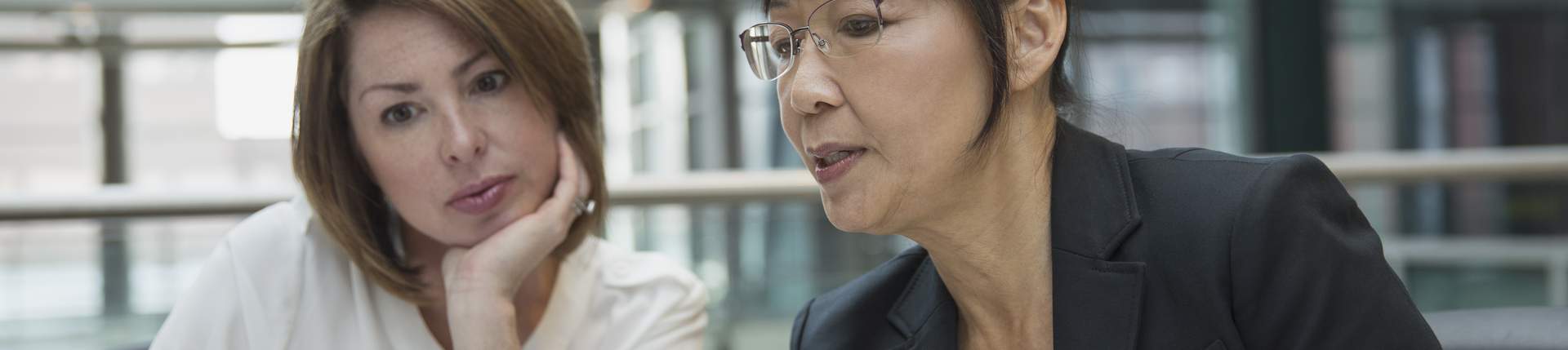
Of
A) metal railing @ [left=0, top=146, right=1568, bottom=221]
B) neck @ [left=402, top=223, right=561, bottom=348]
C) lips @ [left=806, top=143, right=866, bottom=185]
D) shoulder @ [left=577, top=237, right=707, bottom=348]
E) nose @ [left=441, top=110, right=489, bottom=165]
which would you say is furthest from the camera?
metal railing @ [left=0, top=146, right=1568, bottom=221]

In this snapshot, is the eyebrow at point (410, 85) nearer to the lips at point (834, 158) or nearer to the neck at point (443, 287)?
the neck at point (443, 287)

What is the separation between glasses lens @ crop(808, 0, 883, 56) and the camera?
137 cm

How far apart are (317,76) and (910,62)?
921 millimetres

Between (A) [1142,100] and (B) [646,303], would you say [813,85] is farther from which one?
(A) [1142,100]

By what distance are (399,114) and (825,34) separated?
72 centimetres

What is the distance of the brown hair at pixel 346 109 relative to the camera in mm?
1802

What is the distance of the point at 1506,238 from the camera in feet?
18.0

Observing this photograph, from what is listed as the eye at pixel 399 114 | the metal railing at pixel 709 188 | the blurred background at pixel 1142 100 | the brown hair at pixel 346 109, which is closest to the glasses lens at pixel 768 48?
the brown hair at pixel 346 109

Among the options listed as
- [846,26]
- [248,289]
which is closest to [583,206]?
[248,289]

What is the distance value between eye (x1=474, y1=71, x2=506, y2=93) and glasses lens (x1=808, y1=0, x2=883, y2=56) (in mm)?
613

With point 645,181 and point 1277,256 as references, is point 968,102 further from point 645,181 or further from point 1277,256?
point 645,181

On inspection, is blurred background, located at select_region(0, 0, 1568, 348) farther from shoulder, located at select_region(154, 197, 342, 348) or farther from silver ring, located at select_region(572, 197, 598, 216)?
silver ring, located at select_region(572, 197, 598, 216)

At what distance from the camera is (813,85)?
139 centimetres

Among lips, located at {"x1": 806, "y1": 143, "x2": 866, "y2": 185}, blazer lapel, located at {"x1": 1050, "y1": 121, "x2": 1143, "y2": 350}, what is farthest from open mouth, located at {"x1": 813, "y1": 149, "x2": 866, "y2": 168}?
blazer lapel, located at {"x1": 1050, "y1": 121, "x2": 1143, "y2": 350}
